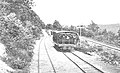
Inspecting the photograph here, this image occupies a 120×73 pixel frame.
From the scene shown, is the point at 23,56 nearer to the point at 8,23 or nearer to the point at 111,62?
the point at 8,23

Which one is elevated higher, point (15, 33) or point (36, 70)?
point (15, 33)

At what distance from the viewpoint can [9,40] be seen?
60.2ft

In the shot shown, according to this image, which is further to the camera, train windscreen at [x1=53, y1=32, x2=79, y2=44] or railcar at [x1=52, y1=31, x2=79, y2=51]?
train windscreen at [x1=53, y1=32, x2=79, y2=44]

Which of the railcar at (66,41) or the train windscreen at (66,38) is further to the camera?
the train windscreen at (66,38)

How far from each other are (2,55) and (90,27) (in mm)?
65660

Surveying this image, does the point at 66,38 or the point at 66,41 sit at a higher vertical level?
the point at 66,38

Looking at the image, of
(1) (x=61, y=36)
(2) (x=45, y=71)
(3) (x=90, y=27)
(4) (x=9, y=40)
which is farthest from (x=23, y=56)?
(3) (x=90, y=27)

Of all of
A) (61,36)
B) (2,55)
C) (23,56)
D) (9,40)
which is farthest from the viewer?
(61,36)

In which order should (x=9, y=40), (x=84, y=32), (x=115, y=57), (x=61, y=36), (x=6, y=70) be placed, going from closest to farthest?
(x=6, y=70) → (x=9, y=40) → (x=115, y=57) → (x=61, y=36) → (x=84, y=32)

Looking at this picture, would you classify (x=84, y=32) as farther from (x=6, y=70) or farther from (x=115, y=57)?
(x=6, y=70)

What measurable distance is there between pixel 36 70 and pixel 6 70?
308 centimetres

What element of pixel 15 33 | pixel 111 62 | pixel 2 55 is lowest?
pixel 111 62

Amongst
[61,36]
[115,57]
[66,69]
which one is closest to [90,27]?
[61,36]

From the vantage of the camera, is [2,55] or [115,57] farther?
[115,57]
